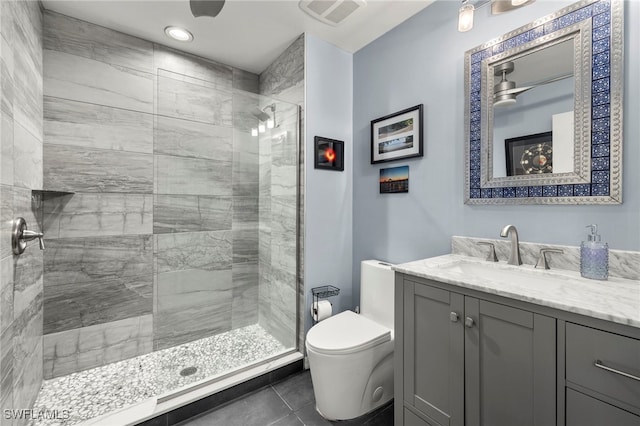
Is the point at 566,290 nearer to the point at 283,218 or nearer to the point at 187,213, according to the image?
the point at 283,218

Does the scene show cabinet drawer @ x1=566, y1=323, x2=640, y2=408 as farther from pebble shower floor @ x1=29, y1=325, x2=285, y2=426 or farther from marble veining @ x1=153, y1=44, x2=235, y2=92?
marble veining @ x1=153, y1=44, x2=235, y2=92

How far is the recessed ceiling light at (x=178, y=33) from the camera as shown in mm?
2082

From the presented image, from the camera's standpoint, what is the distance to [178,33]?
2127 mm

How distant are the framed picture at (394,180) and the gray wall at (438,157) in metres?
0.05

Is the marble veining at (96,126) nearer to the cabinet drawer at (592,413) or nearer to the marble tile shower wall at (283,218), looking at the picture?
the marble tile shower wall at (283,218)

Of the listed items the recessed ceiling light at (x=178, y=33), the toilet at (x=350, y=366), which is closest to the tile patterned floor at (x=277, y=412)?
the toilet at (x=350, y=366)

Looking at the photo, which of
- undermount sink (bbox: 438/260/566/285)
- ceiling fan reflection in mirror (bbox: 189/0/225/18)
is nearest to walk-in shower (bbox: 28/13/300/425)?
ceiling fan reflection in mirror (bbox: 189/0/225/18)

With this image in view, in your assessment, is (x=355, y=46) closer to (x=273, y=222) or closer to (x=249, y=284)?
(x=273, y=222)

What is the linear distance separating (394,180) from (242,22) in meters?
1.63

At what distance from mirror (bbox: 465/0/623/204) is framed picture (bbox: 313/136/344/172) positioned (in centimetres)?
98

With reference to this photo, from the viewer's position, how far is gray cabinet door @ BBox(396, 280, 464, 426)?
1116 millimetres

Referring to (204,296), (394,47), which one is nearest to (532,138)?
(394,47)

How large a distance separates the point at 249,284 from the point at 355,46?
2203mm

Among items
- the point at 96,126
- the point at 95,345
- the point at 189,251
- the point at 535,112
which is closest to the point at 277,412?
Result: the point at 189,251
